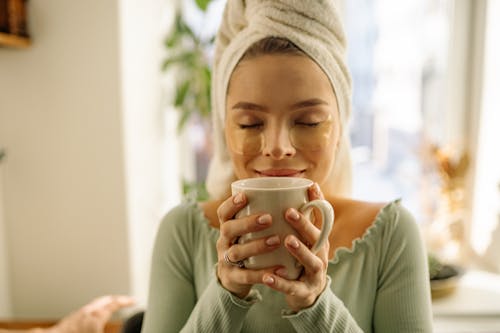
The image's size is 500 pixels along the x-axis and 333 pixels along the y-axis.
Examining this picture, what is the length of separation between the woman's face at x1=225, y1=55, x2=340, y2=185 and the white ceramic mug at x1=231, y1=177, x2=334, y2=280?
0.54ft

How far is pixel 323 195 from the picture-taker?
29.7 inches

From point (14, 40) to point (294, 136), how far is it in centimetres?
154

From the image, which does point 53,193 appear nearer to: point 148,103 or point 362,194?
point 148,103

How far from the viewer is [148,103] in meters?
2.24

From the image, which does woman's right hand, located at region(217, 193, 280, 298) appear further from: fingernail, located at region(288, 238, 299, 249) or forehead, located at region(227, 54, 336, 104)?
forehead, located at region(227, 54, 336, 104)

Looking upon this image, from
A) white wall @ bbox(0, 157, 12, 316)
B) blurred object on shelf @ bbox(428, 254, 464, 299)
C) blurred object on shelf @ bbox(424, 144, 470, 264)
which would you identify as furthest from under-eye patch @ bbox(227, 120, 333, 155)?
white wall @ bbox(0, 157, 12, 316)

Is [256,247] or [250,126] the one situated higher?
[250,126]

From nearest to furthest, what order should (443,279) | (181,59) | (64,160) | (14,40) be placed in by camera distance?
(443,279) < (14,40) < (64,160) < (181,59)

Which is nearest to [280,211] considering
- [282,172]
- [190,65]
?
[282,172]

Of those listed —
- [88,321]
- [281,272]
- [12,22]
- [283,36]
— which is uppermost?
[12,22]

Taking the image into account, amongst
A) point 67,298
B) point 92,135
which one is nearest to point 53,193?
point 92,135

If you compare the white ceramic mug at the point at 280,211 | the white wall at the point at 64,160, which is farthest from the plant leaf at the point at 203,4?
the white ceramic mug at the point at 280,211

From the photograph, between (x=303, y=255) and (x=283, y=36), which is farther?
(x=283, y=36)

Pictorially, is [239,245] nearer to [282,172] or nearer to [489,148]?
[282,172]
